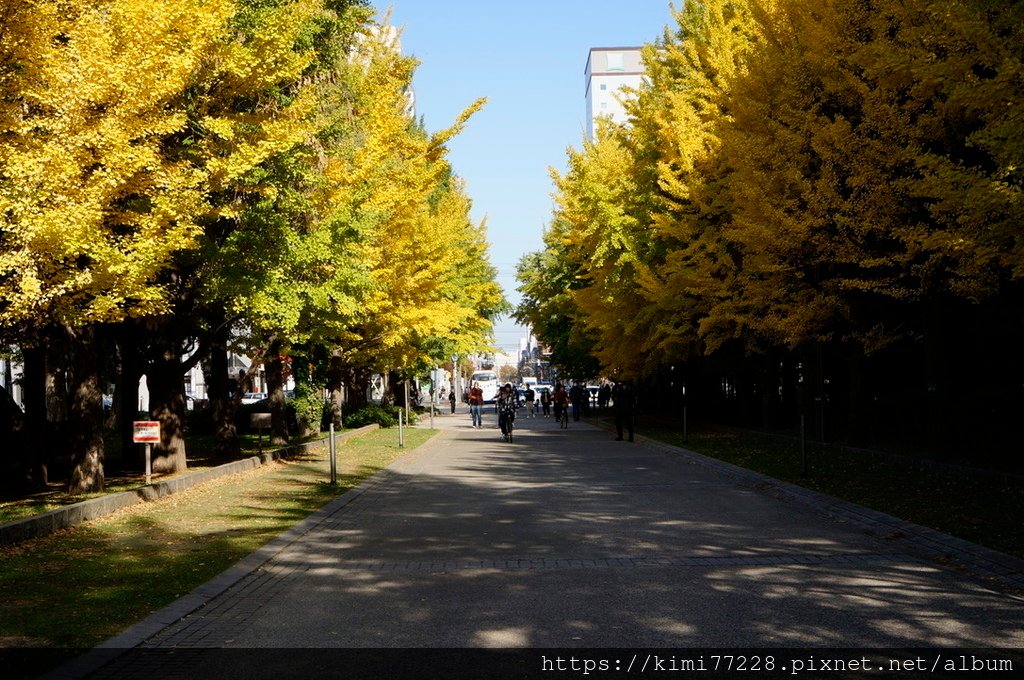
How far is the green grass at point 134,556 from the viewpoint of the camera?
7371mm

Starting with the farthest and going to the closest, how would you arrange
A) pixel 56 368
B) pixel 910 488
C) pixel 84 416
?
pixel 56 368 → pixel 84 416 → pixel 910 488

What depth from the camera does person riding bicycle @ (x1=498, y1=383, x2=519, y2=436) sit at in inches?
1258

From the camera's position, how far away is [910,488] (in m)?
14.6

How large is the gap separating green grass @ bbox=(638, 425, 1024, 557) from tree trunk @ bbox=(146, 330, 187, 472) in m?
10.6

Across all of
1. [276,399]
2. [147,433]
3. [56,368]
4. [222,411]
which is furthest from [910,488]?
[276,399]

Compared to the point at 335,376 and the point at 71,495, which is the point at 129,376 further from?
the point at 335,376

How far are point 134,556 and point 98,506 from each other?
10.8ft

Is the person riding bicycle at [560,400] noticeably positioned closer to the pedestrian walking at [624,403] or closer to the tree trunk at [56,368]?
the pedestrian walking at [624,403]

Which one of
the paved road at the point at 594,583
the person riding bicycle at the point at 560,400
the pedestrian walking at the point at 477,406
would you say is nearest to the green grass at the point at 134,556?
the paved road at the point at 594,583

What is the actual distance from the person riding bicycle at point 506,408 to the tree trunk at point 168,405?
13533mm

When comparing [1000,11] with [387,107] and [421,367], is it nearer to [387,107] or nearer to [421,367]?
[387,107]

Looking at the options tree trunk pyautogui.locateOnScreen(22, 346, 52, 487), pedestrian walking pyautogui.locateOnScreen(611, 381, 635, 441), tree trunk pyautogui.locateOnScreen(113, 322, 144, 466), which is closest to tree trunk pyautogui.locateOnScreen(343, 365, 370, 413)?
pedestrian walking pyautogui.locateOnScreen(611, 381, 635, 441)

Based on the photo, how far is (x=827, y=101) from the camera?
67.6 feet

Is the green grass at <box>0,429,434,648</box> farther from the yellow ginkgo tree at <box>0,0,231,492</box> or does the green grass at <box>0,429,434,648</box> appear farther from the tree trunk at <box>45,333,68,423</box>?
the tree trunk at <box>45,333,68,423</box>
